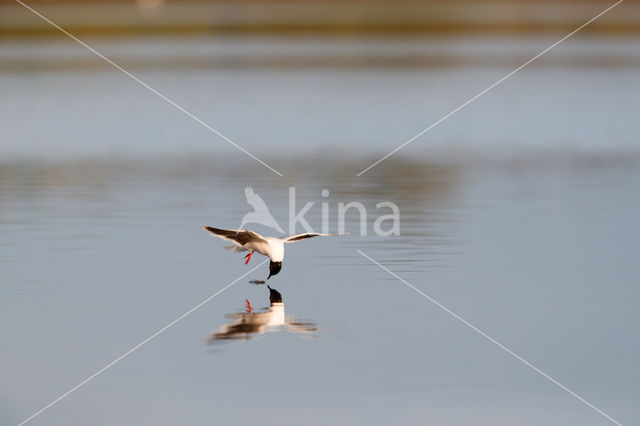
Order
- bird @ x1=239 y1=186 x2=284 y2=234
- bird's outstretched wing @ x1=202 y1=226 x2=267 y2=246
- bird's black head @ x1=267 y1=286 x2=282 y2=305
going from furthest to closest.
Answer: bird @ x1=239 y1=186 x2=284 y2=234 < bird's outstretched wing @ x1=202 y1=226 x2=267 y2=246 < bird's black head @ x1=267 y1=286 x2=282 y2=305

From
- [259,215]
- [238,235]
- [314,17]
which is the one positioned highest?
[314,17]

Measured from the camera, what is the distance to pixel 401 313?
1126 cm

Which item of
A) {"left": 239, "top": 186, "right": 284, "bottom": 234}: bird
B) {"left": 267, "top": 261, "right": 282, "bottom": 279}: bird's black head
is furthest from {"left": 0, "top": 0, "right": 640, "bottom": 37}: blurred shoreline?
{"left": 267, "top": 261, "right": 282, "bottom": 279}: bird's black head

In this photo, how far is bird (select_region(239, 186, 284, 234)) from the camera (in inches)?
628

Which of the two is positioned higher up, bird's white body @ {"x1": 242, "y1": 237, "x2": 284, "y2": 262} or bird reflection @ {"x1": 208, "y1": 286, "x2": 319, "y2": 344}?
bird's white body @ {"x1": 242, "y1": 237, "x2": 284, "y2": 262}

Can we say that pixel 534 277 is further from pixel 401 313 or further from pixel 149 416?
pixel 149 416

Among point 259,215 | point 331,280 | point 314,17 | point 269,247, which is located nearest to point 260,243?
point 269,247

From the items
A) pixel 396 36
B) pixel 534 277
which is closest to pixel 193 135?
pixel 534 277

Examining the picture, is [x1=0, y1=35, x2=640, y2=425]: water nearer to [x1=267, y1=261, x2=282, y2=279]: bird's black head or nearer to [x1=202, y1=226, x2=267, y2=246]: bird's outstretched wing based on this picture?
[x1=267, y1=261, x2=282, y2=279]: bird's black head

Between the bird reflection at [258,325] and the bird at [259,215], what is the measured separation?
4072 mm

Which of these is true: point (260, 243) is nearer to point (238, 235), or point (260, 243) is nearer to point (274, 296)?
point (238, 235)

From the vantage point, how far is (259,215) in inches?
656

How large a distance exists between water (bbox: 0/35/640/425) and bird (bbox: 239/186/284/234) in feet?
0.58

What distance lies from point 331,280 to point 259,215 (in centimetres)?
403
